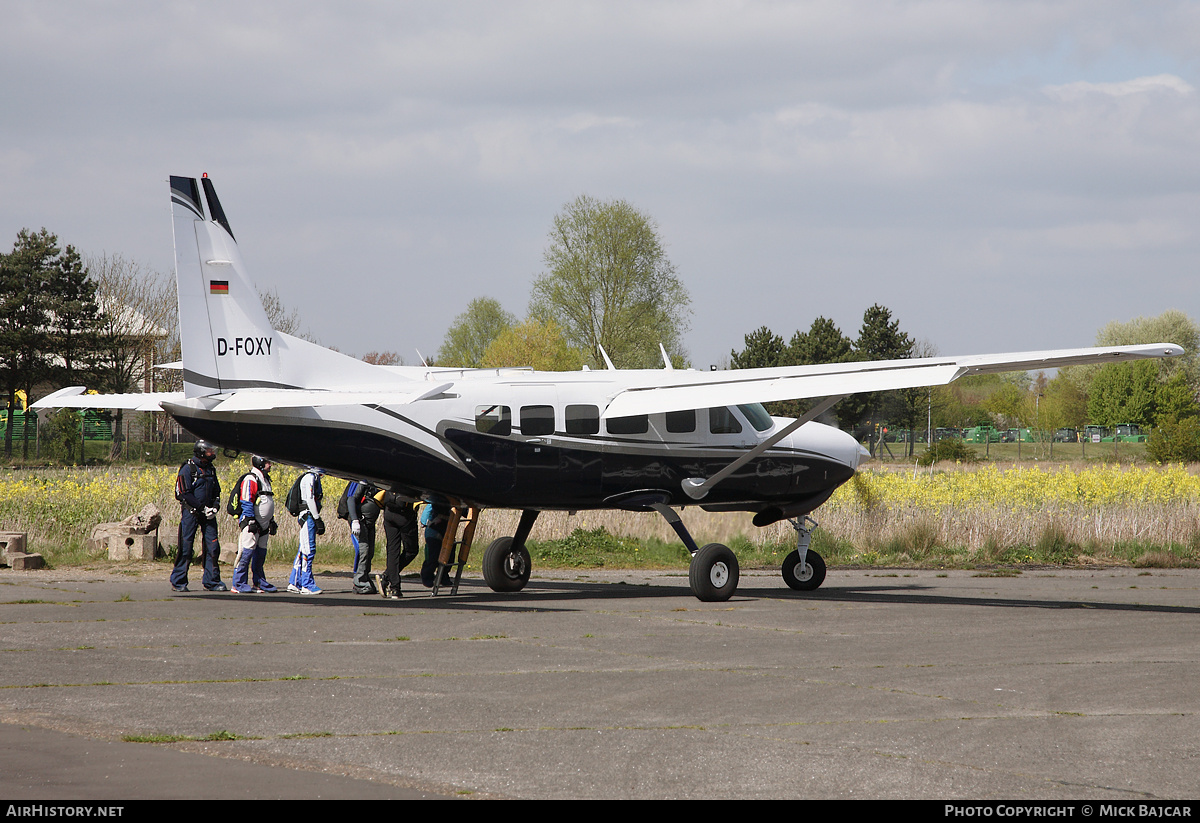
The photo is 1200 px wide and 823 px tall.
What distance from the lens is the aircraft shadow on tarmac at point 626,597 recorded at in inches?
562

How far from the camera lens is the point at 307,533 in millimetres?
15562

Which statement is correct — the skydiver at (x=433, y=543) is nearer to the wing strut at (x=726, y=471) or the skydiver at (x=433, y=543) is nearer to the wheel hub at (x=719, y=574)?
the wing strut at (x=726, y=471)

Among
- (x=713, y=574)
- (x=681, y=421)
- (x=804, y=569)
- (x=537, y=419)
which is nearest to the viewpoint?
(x=713, y=574)

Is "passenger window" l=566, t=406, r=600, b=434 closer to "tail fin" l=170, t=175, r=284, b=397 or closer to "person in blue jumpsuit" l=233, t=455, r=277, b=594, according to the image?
"tail fin" l=170, t=175, r=284, b=397

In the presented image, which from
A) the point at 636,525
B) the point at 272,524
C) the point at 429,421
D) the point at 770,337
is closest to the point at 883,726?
the point at 429,421

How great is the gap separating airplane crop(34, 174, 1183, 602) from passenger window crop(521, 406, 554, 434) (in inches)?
0.6

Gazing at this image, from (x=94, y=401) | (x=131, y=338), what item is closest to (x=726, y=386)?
(x=94, y=401)

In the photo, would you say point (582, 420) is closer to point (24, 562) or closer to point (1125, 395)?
point (24, 562)

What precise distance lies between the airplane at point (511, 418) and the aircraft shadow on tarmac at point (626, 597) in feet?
1.77

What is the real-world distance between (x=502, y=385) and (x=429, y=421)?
1105 mm

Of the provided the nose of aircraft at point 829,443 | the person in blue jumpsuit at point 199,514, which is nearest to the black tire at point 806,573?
the nose of aircraft at point 829,443

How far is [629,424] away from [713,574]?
7.22ft

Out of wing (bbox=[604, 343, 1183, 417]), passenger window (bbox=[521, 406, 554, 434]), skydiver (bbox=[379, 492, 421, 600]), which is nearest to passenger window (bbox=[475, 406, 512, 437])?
passenger window (bbox=[521, 406, 554, 434])

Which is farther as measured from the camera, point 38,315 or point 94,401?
point 38,315
